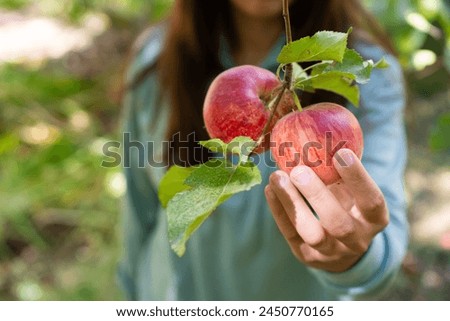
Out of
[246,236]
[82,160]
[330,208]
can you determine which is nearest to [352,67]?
[330,208]

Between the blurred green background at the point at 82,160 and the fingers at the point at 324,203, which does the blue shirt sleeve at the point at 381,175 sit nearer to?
the fingers at the point at 324,203

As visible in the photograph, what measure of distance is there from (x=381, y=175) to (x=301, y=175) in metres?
0.39

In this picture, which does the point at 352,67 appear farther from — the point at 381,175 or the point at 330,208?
the point at 381,175

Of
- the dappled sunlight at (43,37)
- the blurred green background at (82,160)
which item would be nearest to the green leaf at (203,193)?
the blurred green background at (82,160)

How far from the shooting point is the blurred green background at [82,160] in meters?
1.41

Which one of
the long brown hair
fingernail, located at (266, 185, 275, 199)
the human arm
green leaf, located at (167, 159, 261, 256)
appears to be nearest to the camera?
green leaf, located at (167, 159, 261, 256)

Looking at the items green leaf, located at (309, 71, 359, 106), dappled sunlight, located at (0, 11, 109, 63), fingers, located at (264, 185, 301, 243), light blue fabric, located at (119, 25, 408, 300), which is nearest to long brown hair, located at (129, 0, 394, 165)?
light blue fabric, located at (119, 25, 408, 300)

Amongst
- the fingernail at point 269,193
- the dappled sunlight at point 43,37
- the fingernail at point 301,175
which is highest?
the fingernail at point 301,175

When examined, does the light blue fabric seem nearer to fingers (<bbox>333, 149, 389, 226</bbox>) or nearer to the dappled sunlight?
fingers (<bbox>333, 149, 389, 226</bbox>)

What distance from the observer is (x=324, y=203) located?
0.51 metres

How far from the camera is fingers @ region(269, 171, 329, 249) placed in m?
0.50

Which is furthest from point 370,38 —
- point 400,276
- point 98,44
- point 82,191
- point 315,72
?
point 98,44

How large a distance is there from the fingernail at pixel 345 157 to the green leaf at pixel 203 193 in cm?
7
